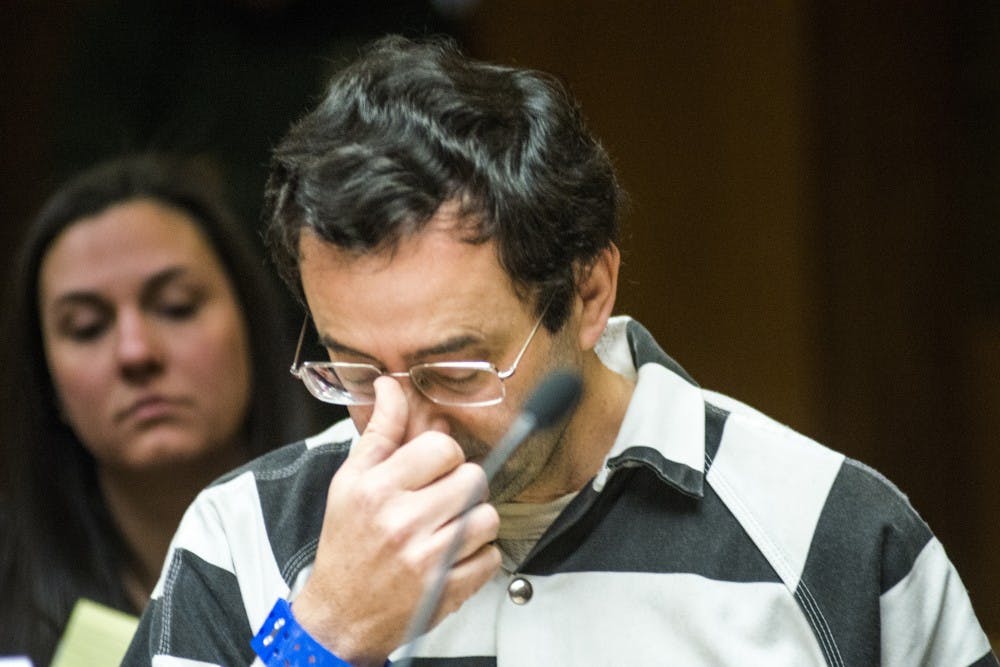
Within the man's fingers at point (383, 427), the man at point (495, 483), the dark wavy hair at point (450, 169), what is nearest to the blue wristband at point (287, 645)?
the man at point (495, 483)

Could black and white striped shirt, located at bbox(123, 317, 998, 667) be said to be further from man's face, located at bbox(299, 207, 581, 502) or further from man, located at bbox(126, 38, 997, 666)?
man's face, located at bbox(299, 207, 581, 502)

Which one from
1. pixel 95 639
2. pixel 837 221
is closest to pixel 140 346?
pixel 95 639

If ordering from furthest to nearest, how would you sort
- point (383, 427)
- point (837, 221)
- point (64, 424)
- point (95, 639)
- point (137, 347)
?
1. point (837, 221)
2. point (64, 424)
3. point (137, 347)
4. point (95, 639)
5. point (383, 427)

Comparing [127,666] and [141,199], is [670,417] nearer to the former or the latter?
[127,666]

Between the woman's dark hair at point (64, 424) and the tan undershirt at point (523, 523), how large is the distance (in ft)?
2.51

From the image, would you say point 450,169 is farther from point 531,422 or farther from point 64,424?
point 64,424

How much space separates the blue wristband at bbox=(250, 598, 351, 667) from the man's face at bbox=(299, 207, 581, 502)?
0.69 ft

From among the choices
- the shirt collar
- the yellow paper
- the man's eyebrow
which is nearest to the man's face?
the man's eyebrow

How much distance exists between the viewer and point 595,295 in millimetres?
1681

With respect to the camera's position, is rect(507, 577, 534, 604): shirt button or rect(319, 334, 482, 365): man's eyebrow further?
rect(507, 577, 534, 604): shirt button

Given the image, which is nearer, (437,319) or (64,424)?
(437,319)

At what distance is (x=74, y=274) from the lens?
2.36 metres

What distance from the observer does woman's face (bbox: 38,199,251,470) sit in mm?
2318

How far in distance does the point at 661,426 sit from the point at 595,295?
160 millimetres
